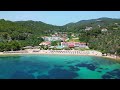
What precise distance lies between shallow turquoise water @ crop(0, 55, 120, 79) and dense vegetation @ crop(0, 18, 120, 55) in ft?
1.37

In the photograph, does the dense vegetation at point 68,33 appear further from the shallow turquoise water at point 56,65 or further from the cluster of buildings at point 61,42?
the shallow turquoise water at point 56,65

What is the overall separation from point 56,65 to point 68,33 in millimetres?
828

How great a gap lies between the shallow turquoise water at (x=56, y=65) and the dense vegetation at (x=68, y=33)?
417 mm

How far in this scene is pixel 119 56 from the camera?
5.29 metres

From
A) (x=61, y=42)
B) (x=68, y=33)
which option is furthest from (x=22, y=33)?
(x=68, y=33)

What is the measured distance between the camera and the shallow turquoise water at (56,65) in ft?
16.6

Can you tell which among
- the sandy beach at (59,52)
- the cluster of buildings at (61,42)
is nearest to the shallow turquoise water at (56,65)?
the sandy beach at (59,52)

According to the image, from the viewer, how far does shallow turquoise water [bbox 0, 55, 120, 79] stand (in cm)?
506

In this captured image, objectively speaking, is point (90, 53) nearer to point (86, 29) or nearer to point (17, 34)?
point (86, 29)

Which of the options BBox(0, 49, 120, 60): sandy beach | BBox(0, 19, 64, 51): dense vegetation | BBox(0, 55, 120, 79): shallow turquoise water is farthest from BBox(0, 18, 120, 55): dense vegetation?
BBox(0, 55, 120, 79): shallow turquoise water

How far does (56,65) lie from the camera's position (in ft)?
17.3

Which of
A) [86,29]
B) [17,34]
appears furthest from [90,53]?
[17,34]
